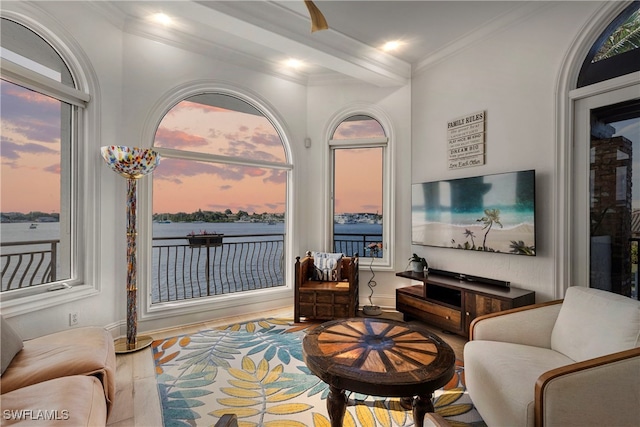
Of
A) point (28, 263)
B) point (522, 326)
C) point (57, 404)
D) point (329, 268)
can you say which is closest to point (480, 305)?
point (522, 326)

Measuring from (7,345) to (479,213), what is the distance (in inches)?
150

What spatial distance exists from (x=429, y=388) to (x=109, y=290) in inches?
122

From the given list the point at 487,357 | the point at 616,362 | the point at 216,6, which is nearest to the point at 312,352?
the point at 487,357

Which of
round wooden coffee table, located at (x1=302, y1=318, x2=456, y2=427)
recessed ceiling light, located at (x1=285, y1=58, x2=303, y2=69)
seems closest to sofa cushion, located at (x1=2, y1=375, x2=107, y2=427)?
round wooden coffee table, located at (x1=302, y1=318, x2=456, y2=427)

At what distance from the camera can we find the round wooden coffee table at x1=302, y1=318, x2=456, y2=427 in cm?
147

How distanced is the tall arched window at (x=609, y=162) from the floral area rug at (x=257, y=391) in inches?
57.7

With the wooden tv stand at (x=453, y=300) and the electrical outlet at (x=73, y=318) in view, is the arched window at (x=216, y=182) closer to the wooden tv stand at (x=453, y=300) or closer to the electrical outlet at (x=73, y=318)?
the electrical outlet at (x=73, y=318)

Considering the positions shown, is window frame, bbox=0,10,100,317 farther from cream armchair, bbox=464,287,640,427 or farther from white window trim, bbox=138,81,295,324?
cream armchair, bbox=464,287,640,427

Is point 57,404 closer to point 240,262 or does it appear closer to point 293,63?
point 240,262

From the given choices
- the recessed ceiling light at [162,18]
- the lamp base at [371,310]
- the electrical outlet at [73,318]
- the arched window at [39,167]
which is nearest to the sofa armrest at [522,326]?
the lamp base at [371,310]

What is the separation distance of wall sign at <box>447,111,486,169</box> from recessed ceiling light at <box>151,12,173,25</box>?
3291 millimetres

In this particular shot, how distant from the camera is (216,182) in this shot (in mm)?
4336

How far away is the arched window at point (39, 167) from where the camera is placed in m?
2.39

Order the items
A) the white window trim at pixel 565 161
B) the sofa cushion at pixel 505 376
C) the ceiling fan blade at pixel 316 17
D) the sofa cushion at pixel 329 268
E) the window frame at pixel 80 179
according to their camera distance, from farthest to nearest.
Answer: the sofa cushion at pixel 329 268 → the window frame at pixel 80 179 → the white window trim at pixel 565 161 → the ceiling fan blade at pixel 316 17 → the sofa cushion at pixel 505 376
